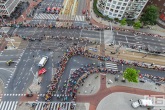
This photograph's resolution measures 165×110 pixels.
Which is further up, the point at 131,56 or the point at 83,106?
the point at 131,56

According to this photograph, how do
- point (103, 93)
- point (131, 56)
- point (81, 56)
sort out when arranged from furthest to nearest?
point (131, 56) < point (81, 56) < point (103, 93)

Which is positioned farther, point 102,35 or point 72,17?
point 72,17

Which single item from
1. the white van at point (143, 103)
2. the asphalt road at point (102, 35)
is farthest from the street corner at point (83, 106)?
the asphalt road at point (102, 35)

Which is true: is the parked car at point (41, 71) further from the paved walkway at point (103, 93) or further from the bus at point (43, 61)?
the paved walkway at point (103, 93)

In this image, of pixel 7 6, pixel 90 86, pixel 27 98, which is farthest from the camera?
pixel 7 6

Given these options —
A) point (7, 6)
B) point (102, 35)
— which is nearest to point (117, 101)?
point (102, 35)

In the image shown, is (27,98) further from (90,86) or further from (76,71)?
(90,86)
